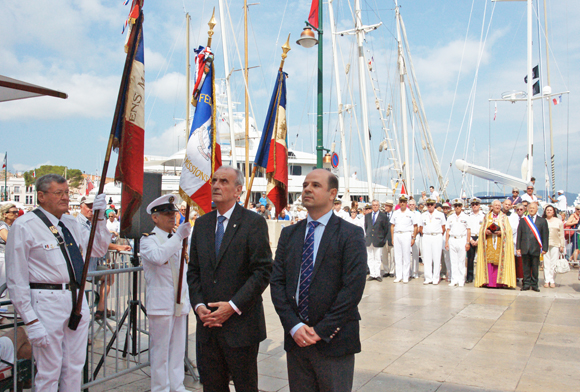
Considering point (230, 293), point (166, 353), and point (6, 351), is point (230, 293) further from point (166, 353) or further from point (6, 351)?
point (6, 351)

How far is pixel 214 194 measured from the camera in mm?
3449

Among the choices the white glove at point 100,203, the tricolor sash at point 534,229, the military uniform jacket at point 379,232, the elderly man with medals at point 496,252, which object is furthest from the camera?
the military uniform jacket at point 379,232

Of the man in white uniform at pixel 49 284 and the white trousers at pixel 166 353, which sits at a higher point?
the man in white uniform at pixel 49 284

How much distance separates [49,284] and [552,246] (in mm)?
11239

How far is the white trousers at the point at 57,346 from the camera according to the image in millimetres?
3352

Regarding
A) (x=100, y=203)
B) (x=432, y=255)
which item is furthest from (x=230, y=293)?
(x=432, y=255)

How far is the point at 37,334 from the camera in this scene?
10.6ft

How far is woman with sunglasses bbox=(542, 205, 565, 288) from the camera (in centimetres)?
1076

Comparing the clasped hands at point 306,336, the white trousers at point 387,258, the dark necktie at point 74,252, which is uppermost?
the dark necktie at point 74,252

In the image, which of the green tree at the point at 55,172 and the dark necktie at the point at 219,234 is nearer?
the dark necktie at the point at 219,234

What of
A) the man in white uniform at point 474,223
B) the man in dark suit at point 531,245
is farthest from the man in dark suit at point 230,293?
the man in white uniform at point 474,223

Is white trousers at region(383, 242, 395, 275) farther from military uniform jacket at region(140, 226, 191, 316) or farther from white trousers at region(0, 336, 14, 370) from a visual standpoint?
white trousers at region(0, 336, 14, 370)

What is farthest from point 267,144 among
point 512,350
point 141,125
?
point 512,350

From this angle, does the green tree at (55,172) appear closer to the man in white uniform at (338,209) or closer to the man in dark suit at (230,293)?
the man in white uniform at (338,209)
